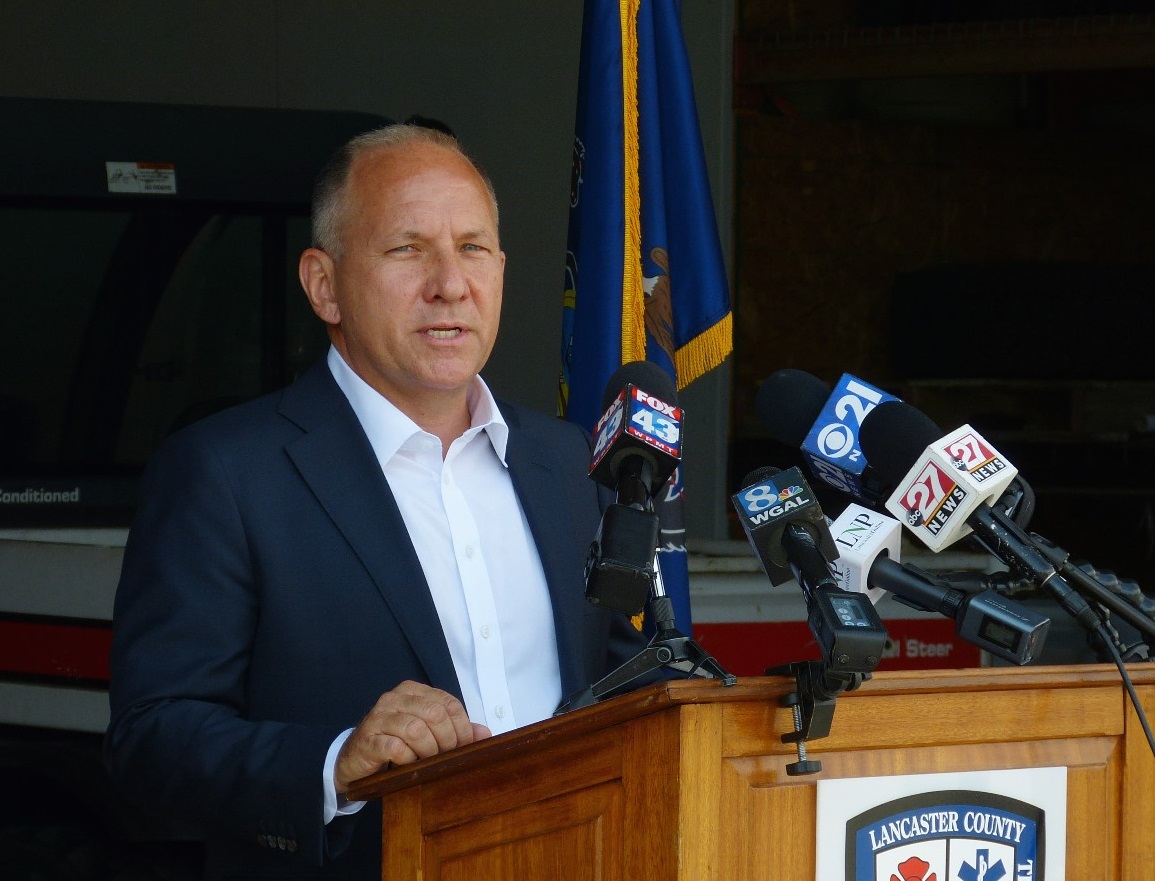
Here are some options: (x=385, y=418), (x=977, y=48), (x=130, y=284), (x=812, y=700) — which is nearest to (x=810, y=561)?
(x=812, y=700)

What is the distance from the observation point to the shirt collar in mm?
1839

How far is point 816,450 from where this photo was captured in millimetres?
1455

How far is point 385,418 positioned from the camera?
184 cm

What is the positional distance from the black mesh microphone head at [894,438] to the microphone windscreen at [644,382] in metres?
0.19

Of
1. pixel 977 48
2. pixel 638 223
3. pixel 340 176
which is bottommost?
pixel 340 176

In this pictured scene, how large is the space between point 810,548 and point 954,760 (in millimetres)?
213

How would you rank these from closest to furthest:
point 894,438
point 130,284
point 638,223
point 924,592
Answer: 1. point 924,592
2. point 894,438
3. point 638,223
4. point 130,284

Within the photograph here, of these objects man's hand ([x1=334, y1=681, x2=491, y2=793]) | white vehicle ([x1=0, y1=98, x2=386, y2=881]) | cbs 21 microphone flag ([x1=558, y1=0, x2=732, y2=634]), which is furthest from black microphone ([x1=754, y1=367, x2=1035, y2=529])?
white vehicle ([x1=0, y1=98, x2=386, y2=881])

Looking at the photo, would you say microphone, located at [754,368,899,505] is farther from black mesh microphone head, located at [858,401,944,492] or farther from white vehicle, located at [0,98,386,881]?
white vehicle, located at [0,98,386,881]

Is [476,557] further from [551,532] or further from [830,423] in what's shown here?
[830,423]

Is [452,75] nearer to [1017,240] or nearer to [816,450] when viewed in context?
[1017,240]

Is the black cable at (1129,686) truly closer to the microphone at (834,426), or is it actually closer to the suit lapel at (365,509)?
the microphone at (834,426)

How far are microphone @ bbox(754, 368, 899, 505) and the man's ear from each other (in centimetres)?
67

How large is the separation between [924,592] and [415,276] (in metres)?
0.84
